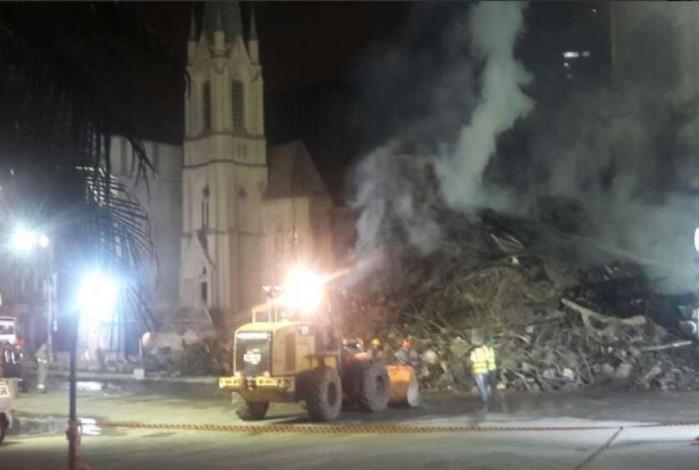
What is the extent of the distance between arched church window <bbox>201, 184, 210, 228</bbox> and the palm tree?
50.8 m

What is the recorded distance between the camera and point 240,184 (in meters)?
56.4

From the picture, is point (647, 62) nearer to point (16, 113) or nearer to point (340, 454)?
point (340, 454)

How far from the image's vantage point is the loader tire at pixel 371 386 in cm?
2003

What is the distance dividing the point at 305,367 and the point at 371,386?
60.7 inches

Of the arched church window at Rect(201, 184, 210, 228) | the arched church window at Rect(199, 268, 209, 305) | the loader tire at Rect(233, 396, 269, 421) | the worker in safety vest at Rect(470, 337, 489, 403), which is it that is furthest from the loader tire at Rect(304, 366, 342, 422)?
the arched church window at Rect(201, 184, 210, 228)

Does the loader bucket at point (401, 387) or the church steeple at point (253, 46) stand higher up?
the church steeple at point (253, 46)

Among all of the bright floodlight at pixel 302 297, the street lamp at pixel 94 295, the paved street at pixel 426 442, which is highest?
the bright floodlight at pixel 302 297

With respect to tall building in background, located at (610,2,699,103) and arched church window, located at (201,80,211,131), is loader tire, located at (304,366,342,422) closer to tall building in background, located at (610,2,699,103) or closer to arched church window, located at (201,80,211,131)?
tall building in background, located at (610,2,699,103)

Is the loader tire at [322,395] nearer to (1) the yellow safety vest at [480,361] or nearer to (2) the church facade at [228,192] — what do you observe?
(1) the yellow safety vest at [480,361]

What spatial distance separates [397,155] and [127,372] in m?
13.6

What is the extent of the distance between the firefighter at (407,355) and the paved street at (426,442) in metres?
2.12

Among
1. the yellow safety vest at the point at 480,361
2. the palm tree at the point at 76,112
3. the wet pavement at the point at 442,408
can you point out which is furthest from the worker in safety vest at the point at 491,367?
the palm tree at the point at 76,112

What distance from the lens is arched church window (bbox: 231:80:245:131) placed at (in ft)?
185

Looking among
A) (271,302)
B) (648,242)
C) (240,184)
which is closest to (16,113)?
(271,302)
